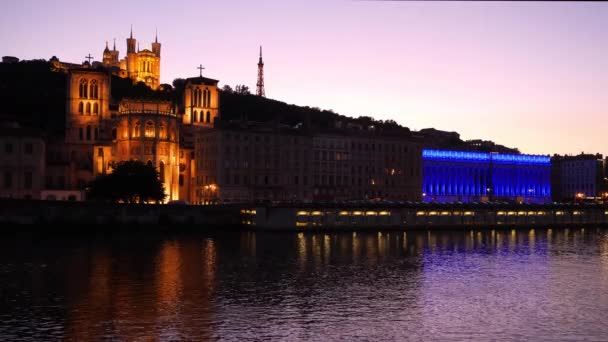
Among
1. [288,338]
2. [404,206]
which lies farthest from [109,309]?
[404,206]

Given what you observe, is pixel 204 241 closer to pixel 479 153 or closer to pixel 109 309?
pixel 109 309

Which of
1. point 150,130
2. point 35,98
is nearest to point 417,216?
point 150,130

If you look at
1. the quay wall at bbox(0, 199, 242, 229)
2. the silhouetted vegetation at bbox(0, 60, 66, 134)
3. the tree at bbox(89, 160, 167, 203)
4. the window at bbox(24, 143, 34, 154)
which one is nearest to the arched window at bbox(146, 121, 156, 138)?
the tree at bbox(89, 160, 167, 203)

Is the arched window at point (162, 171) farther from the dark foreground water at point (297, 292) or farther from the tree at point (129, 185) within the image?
the dark foreground water at point (297, 292)

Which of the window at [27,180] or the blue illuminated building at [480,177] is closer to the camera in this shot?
the window at [27,180]

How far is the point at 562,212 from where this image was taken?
14725 centimetres

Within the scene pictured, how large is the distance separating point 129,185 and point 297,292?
7209 centimetres

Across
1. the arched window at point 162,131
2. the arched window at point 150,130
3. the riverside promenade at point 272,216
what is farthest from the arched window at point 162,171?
the riverside promenade at point 272,216

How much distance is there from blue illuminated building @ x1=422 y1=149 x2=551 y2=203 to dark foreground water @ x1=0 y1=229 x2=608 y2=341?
273 feet

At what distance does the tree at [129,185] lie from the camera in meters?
115

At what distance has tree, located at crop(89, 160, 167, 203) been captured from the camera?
4520 inches

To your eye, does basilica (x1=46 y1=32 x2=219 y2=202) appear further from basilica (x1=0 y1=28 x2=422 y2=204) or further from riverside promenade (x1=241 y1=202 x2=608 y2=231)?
riverside promenade (x1=241 y1=202 x2=608 y2=231)

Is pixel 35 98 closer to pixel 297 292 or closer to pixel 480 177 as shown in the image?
pixel 480 177

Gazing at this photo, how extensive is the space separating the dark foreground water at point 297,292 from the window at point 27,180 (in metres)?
34.8
